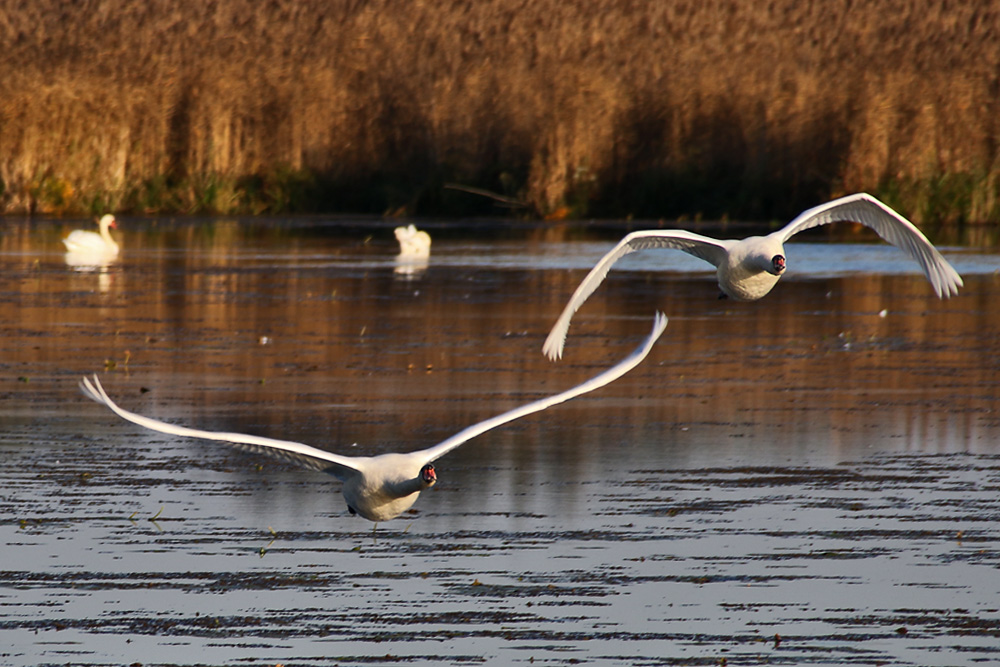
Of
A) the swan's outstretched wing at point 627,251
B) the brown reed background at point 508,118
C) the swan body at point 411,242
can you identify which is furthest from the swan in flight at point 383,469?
the brown reed background at point 508,118

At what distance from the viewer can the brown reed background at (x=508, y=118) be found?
2619cm

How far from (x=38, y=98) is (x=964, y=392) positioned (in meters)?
19.0

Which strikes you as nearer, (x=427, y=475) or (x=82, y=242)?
(x=427, y=475)

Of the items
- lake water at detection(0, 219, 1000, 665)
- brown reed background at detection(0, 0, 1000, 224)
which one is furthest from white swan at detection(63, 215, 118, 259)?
brown reed background at detection(0, 0, 1000, 224)

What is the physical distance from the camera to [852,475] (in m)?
9.56

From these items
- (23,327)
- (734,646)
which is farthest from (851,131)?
(734,646)

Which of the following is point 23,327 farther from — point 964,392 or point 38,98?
point 38,98

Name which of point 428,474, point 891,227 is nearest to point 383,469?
point 428,474

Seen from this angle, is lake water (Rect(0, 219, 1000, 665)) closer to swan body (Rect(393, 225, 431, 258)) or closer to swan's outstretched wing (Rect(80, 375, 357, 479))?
swan's outstretched wing (Rect(80, 375, 357, 479))

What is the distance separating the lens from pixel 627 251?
30.2ft

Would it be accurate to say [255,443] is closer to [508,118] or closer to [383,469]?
[383,469]

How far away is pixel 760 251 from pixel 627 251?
0.68m

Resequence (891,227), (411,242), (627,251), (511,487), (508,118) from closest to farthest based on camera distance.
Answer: (627,251) → (511,487) → (891,227) → (411,242) → (508,118)

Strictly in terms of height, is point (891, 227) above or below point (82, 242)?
below
